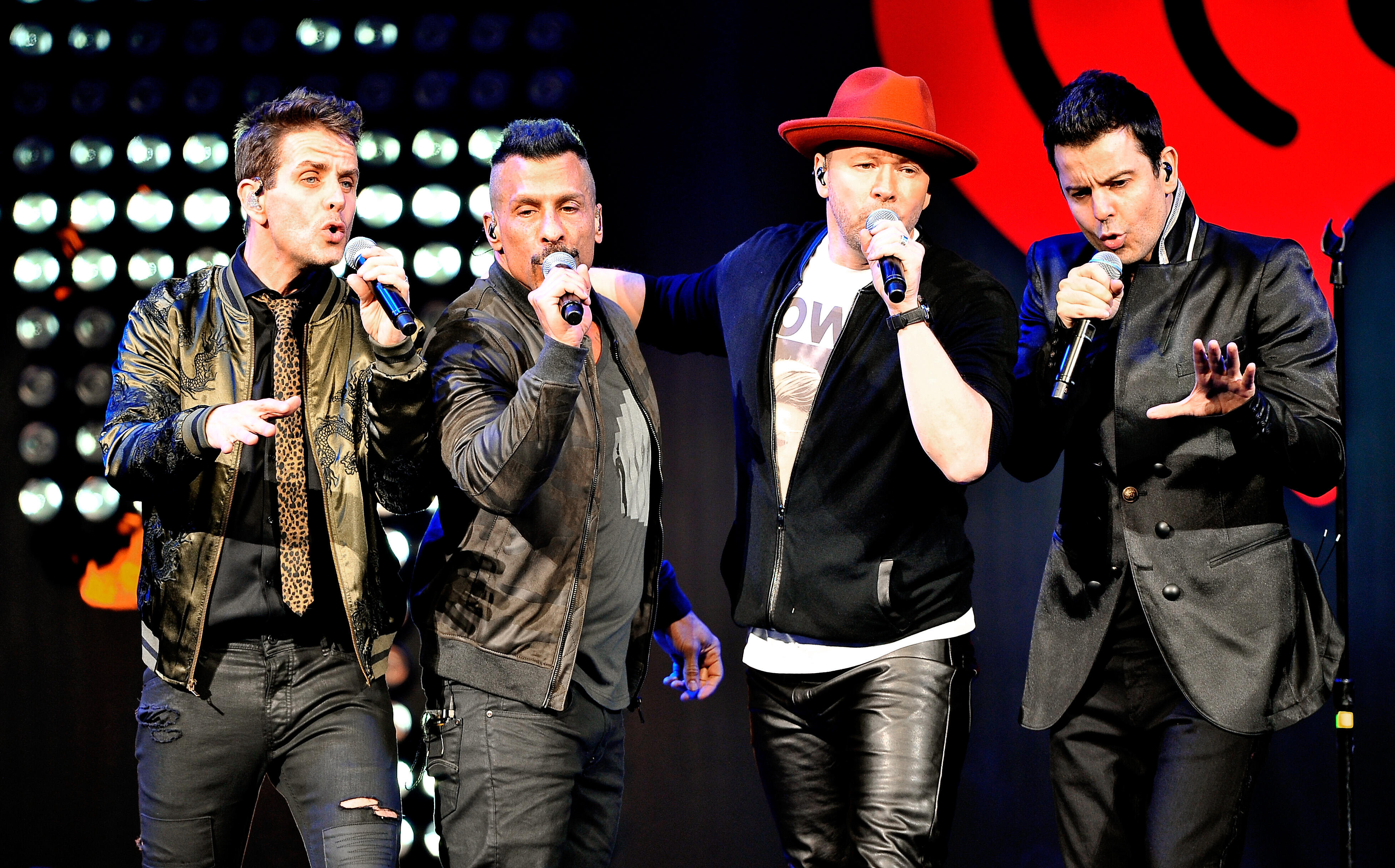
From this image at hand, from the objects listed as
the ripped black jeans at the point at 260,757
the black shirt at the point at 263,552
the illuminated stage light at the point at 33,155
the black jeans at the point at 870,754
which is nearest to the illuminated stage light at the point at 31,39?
the illuminated stage light at the point at 33,155

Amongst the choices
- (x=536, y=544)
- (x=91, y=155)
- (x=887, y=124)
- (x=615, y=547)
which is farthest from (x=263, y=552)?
(x=91, y=155)

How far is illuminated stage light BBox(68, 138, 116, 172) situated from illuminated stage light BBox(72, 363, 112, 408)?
1.96 feet

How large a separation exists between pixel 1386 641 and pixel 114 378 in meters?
3.19

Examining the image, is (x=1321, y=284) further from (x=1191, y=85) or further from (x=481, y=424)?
(x=481, y=424)

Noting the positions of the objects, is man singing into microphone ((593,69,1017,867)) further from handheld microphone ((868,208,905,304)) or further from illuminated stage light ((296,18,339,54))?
illuminated stage light ((296,18,339,54))

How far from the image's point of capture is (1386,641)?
3.23 m

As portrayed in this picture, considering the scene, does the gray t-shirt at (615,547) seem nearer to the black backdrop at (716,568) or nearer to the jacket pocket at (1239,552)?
the jacket pocket at (1239,552)

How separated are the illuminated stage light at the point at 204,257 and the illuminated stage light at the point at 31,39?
30.7 inches

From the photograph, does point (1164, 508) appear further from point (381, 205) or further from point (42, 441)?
point (42, 441)

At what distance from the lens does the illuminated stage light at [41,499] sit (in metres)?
3.62

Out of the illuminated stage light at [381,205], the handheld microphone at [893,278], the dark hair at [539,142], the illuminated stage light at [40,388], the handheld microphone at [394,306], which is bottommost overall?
the illuminated stage light at [40,388]

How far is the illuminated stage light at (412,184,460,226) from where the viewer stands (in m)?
3.51

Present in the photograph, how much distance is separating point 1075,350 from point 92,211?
2982 mm

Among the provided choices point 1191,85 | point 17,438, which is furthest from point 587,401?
point 17,438
